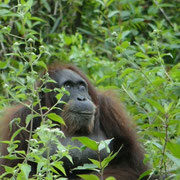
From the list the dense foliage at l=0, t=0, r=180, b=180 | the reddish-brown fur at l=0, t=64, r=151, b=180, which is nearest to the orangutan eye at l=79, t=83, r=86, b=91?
the reddish-brown fur at l=0, t=64, r=151, b=180

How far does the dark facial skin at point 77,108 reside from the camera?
4336 millimetres

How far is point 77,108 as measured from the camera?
14.3 ft

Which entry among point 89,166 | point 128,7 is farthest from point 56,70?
point 128,7

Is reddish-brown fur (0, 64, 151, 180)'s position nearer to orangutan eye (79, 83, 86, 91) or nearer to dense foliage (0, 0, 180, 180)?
orangutan eye (79, 83, 86, 91)

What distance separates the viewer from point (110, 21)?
6.55 m

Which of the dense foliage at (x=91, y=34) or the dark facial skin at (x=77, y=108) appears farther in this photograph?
the dense foliage at (x=91, y=34)

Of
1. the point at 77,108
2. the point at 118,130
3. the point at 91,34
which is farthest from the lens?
the point at 91,34

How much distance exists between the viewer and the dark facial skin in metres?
4.34

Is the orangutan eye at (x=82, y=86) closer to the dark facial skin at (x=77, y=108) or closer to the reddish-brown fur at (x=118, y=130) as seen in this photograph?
the dark facial skin at (x=77, y=108)

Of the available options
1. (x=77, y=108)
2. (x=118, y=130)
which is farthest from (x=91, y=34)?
(x=77, y=108)

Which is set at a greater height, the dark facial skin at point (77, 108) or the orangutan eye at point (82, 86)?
the orangutan eye at point (82, 86)

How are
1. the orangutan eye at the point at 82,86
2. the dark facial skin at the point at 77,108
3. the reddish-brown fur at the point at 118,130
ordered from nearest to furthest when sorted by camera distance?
the dark facial skin at the point at 77,108 < the orangutan eye at the point at 82,86 < the reddish-brown fur at the point at 118,130

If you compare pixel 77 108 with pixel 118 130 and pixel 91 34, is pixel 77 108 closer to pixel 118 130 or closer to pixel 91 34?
pixel 118 130

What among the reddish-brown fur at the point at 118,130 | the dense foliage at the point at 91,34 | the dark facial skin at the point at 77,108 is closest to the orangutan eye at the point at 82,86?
the dark facial skin at the point at 77,108
